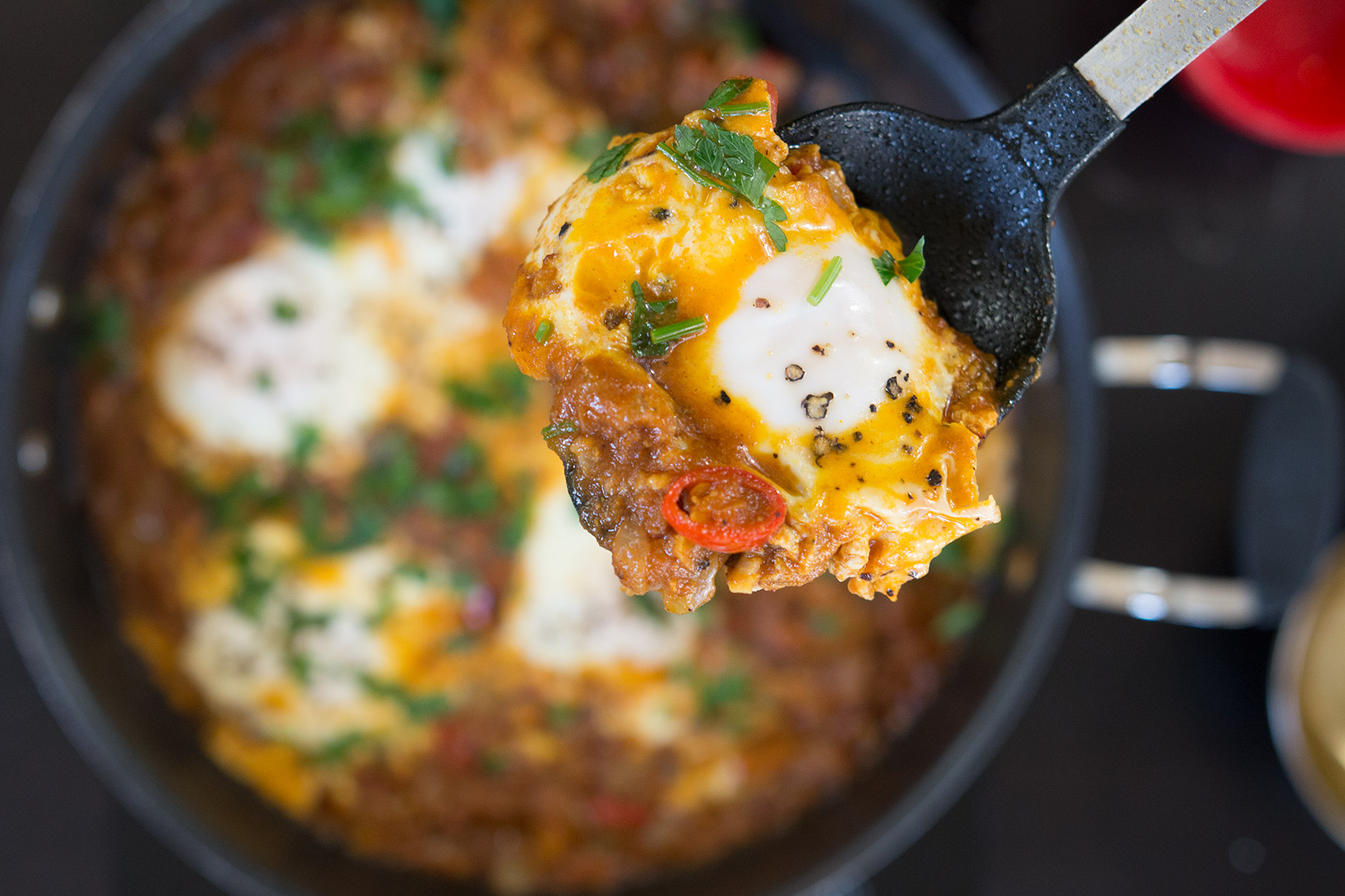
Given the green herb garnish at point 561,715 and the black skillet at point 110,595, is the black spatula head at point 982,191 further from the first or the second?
the green herb garnish at point 561,715

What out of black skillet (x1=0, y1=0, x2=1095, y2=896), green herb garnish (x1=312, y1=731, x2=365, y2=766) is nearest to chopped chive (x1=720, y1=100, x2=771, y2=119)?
black skillet (x1=0, y1=0, x2=1095, y2=896)

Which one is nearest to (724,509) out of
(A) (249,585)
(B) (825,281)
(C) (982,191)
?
(B) (825,281)

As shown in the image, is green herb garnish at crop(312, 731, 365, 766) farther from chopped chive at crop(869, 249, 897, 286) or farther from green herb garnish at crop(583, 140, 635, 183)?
chopped chive at crop(869, 249, 897, 286)

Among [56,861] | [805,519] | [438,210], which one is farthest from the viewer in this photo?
[56,861]

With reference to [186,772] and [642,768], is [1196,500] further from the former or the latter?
[186,772]

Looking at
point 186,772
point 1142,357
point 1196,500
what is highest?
point 186,772

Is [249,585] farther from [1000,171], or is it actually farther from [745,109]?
[1000,171]

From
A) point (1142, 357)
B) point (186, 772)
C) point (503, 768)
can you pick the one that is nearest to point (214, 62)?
point (186, 772)
